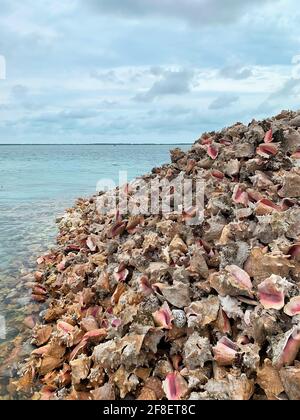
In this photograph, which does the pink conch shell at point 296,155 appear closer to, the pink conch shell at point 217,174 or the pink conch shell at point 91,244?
the pink conch shell at point 217,174

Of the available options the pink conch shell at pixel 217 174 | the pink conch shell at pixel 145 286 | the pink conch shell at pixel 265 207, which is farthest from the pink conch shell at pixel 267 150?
the pink conch shell at pixel 145 286

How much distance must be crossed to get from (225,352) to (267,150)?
10.3 feet

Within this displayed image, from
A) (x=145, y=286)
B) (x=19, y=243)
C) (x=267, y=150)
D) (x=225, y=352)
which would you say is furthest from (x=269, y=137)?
(x=19, y=243)

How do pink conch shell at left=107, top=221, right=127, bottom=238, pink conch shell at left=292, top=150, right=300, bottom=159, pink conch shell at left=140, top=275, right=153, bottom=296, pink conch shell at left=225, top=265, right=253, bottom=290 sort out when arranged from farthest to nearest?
pink conch shell at left=107, top=221, right=127, bottom=238
pink conch shell at left=292, top=150, right=300, bottom=159
pink conch shell at left=140, top=275, right=153, bottom=296
pink conch shell at left=225, top=265, right=253, bottom=290

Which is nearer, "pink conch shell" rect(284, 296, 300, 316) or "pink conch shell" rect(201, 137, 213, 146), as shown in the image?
"pink conch shell" rect(284, 296, 300, 316)

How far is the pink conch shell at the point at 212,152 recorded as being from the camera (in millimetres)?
6242

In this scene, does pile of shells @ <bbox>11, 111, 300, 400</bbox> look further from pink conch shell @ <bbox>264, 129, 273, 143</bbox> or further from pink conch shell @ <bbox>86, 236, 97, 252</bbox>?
pink conch shell @ <bbox>86, 236, 97, 252</bbox>

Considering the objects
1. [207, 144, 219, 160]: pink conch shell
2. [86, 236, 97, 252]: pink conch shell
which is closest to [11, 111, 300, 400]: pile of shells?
[207, 144, 219, 160]: pink conch shell

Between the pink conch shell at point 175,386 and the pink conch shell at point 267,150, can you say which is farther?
the pink conch shell at point 267,150

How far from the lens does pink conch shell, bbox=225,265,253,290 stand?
11.3ft

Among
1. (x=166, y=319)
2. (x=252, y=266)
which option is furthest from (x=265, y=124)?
(x=166, y=319)

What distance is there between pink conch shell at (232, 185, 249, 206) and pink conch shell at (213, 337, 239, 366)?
179 cm

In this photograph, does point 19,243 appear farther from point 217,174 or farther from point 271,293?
point 271,293

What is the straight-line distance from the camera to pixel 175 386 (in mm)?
3139
